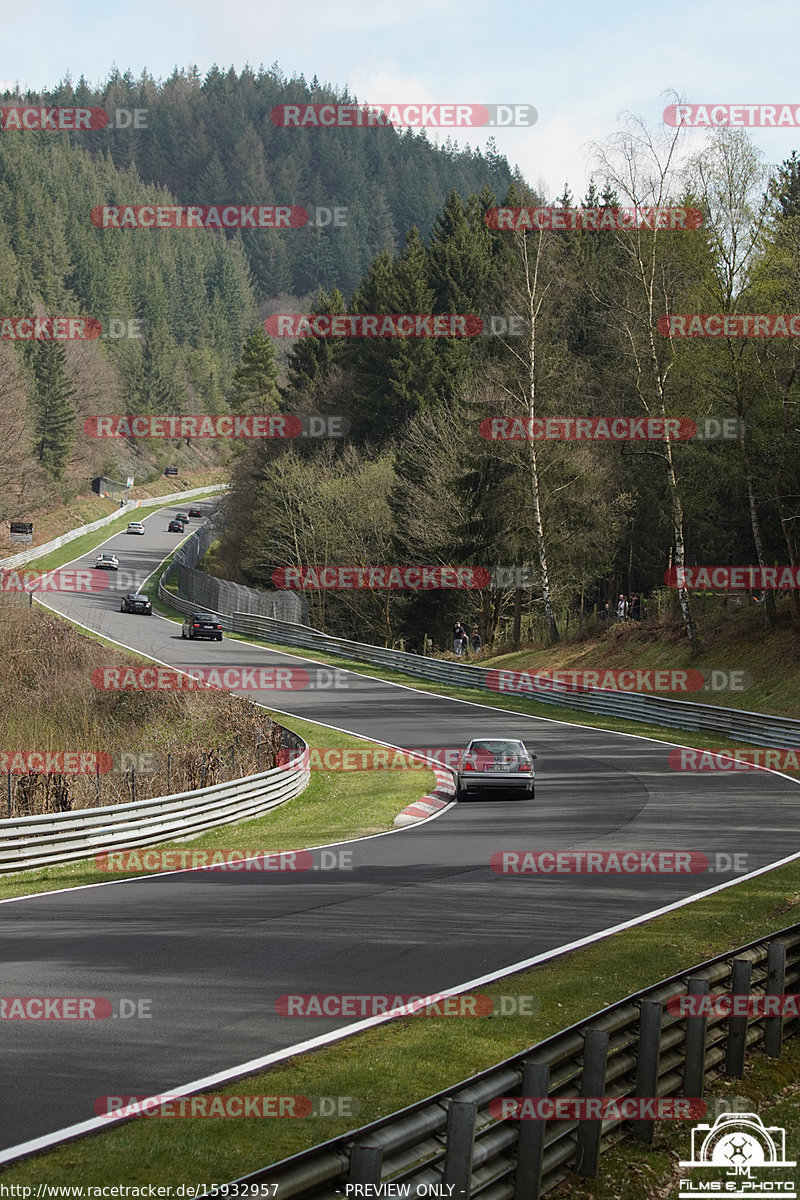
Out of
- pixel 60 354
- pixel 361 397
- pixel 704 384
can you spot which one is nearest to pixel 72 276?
pixel 60 354

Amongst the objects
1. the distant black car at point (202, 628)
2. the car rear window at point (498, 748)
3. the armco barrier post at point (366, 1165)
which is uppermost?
the armco barrier post at point (366, 1165)

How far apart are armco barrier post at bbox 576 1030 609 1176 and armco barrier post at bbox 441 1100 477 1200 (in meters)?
1.59

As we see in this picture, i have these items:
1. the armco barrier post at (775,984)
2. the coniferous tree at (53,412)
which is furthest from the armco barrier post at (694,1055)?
the coniferous tree at (53,412)

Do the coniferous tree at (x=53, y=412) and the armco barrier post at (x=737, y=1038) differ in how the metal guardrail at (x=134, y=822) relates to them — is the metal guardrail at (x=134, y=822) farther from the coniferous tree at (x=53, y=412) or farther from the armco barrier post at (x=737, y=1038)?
the coniferous tree at (x=53, y=412)

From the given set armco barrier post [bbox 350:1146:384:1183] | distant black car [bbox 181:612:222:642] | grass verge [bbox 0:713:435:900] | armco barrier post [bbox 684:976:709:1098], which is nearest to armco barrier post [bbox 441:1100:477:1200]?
armco barrier post [bbox 350:1146:384:1183]

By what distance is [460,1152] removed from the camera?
5.81m

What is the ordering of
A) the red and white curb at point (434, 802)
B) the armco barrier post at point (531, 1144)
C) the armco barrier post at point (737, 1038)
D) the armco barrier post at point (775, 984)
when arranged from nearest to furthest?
the armco barrier post at point (531, 1144)
the armco barrier post at point (737, 1038)
the armco barrier post at point (775, 984)
the red and white curb at point (434, 802)

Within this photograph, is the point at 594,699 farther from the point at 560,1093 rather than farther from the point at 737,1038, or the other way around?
the point at 560,1093

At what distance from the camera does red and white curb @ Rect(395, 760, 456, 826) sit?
75.3ft

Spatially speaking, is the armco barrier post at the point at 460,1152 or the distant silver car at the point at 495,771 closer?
the armco barrier post at the point at 460,1152

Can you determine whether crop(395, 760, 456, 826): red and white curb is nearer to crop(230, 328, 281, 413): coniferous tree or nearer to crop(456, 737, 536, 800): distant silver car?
crop(456, 737, 536, 800): distant silver car

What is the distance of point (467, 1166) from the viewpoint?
5809 millimetres

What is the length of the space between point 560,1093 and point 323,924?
19.7 feet

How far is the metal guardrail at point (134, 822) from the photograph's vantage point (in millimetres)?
17781
